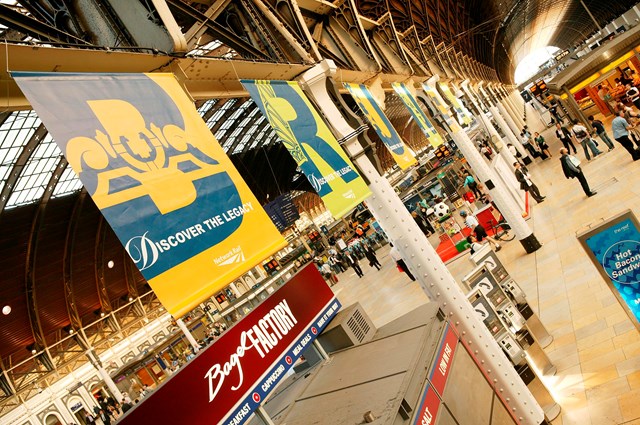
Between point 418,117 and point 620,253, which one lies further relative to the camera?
point 418,117

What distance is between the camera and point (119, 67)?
4.84 metres

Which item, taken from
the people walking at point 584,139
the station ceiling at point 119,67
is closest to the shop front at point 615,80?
the people walking at point 584,139

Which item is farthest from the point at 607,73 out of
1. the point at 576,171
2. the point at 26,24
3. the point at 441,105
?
the point at 26,24

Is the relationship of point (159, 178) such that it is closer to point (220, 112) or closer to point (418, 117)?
point (418, 117)

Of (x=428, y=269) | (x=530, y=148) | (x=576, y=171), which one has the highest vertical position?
(x=428, y=269)

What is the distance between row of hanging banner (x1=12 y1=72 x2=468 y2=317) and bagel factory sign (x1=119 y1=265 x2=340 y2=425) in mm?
482

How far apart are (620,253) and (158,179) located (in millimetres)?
5071

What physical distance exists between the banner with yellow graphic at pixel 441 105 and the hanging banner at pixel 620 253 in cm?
1107

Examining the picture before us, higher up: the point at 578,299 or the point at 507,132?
the point at 507,132

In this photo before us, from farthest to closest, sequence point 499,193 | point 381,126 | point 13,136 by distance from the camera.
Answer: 1. point 13,136
2. point 499,193
3. point 381,126

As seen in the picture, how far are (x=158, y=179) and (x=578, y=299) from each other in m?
8.11

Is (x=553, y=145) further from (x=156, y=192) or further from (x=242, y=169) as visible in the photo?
(x=156, y=192)

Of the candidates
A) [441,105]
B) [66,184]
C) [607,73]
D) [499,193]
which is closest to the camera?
[499,193]

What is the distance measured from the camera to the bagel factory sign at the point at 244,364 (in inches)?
131
